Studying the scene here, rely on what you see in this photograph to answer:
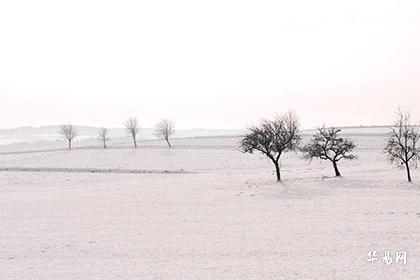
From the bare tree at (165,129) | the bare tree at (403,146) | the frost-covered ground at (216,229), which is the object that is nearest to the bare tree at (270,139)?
the frost-covered ground at (216,229)

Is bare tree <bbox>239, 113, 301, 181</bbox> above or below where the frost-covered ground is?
above

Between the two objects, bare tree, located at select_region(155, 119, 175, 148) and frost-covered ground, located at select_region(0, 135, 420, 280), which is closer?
frost-covered ground, located at select_region(0, 135, 420, 280)

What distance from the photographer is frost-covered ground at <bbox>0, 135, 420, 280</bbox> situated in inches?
596

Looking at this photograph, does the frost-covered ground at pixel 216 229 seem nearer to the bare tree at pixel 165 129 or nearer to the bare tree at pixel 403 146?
the bare tree at pixel 403 146

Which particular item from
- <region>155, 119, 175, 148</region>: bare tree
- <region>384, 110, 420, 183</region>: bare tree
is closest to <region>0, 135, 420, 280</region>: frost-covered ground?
<region>384, 110, 420, 183</region>: bare tree

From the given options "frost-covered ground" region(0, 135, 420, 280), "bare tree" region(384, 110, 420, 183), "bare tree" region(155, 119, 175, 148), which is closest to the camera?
"frost-covered ground" region(0, 135, 420, 280)

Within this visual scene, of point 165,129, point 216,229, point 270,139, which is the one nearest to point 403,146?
point 270,139

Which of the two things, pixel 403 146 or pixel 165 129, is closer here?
pixel 403 146

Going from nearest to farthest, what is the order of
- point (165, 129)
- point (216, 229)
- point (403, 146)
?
1. point (216, 229)
2. point (403, 146)
3. point (165, 129)

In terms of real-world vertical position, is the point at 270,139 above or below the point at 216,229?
above

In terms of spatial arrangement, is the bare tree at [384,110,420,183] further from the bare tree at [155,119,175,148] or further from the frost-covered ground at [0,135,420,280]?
the bare tree at [155,119,175,148]

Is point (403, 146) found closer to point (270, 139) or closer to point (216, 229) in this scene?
point (270, 139)

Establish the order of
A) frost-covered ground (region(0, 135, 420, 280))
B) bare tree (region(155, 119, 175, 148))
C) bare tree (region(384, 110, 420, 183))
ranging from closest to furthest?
frost-covered ground (region(0, 135, 420, 280)) → bare tree (region(384, 110, 420, 183)) → bare tree (region(155, 119, 175, 148))

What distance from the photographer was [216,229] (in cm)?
2175
